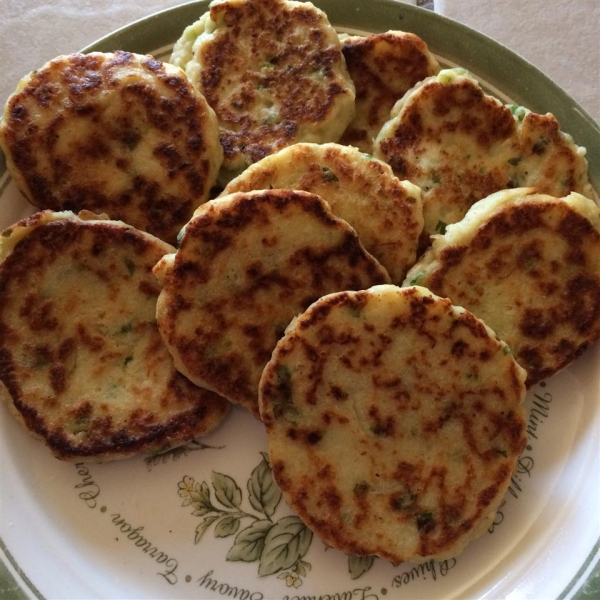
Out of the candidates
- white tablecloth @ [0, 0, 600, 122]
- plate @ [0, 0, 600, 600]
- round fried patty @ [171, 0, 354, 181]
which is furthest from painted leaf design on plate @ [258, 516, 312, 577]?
white tablecloth @ [0, 0, 600, 122]

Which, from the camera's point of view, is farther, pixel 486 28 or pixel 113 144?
pixel 486 28

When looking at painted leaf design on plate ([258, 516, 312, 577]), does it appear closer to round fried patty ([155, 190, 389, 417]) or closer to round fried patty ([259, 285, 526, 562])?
round fried patty ([259, 285, 526, 562])

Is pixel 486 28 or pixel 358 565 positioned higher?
pixel 486 28

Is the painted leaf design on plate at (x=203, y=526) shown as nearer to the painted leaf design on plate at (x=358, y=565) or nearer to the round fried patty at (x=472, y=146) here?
the painted leaf design on plate at (x=358, y=565)

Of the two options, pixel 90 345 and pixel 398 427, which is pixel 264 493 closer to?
pixel 398 427

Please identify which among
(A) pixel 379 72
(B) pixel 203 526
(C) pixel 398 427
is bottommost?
(B) pixel 203 526

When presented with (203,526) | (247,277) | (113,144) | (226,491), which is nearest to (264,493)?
(226,491)
